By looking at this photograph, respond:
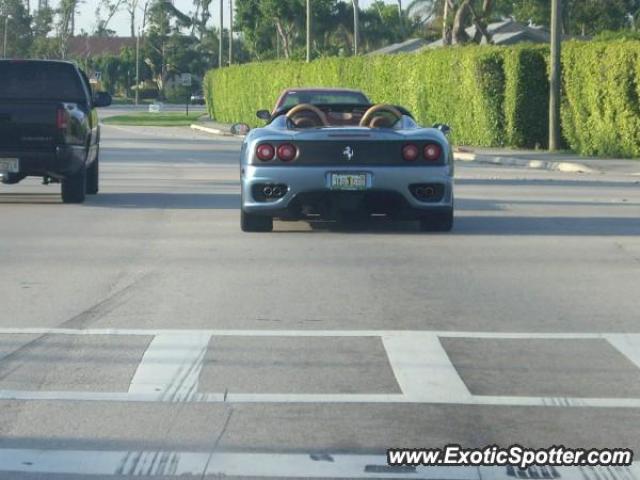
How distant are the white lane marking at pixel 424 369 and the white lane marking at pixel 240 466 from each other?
4.34 feet

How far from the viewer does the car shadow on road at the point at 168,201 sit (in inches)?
752

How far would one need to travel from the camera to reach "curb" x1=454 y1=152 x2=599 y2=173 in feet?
98.8

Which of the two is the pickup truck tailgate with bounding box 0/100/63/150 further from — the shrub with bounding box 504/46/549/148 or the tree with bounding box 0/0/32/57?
the tree with bounding box 0/0/32/57

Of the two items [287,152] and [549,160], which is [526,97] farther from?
[287,152]

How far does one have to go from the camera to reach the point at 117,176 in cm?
2623

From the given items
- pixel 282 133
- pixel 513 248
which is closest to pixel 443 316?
pixel 513 248

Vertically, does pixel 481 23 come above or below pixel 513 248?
above

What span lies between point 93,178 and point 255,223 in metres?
6.19

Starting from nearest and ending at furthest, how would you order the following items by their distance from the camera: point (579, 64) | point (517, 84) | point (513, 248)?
point (513, 248) → point (579, 64) → point (517, 84)

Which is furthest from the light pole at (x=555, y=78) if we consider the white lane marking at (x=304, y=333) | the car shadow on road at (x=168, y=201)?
the white lane marking at (x=304, y=333)

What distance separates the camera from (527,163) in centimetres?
3238

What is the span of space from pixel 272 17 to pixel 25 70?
234 ft

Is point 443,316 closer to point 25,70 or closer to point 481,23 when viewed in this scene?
point 25,70

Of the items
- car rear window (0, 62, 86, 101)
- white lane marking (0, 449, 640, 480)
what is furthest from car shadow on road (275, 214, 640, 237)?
white lane marking (0, 449, 640, 480)
